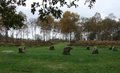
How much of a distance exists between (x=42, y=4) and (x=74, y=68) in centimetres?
1495

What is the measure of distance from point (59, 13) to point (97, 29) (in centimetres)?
11137

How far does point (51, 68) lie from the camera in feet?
81.0

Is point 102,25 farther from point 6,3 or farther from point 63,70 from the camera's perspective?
point 6,3

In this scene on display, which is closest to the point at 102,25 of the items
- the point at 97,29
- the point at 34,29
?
the point at 97,29

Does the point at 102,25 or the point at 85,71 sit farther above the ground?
the point at 102,25

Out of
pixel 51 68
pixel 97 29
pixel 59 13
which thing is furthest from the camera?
pixel 97 29

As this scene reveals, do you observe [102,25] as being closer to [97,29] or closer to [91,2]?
[97,29]

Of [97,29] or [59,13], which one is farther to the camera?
[97,29]

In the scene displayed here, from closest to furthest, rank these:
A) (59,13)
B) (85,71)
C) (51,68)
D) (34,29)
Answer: (59,13), (85,71), (51,68), (34,29)

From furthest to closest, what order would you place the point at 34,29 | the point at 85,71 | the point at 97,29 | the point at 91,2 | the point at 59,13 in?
1. the point at 34,29
2. the point at 97,29
3. the point at 85,71
4. the point at 91,2
5. the point at 59,13

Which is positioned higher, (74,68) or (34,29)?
(34,29)

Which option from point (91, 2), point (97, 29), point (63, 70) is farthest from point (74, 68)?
point (97, 29)

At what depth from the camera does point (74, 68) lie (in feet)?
80.6

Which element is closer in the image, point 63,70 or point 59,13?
point 59,13
